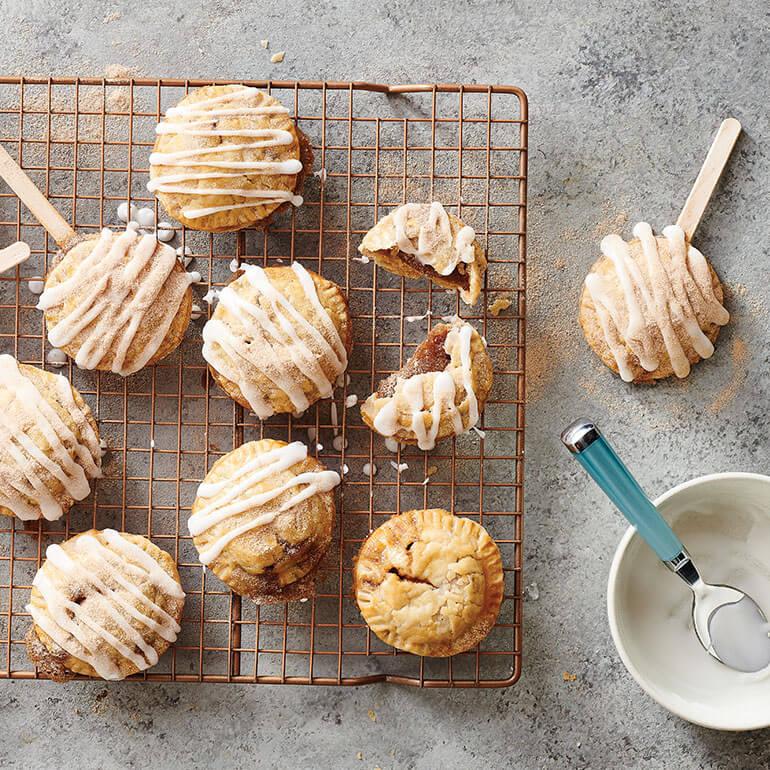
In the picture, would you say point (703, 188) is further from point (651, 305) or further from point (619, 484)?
point (619, 484)

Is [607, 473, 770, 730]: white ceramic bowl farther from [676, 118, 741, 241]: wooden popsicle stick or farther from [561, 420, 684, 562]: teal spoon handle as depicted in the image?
[676, 118, 741, 241]: wooden popsicle stick

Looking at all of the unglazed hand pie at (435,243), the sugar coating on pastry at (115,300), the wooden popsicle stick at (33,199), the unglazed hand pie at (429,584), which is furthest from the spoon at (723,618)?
the wooden popsicle stick at (33,199)

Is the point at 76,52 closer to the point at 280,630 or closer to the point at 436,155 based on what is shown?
the point at 436,155

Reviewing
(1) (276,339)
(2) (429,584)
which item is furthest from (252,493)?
(2) (429,584)

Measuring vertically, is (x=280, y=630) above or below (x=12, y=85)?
below

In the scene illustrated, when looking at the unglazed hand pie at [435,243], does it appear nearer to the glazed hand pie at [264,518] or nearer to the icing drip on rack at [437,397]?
the icing drip on rack at [437,397]

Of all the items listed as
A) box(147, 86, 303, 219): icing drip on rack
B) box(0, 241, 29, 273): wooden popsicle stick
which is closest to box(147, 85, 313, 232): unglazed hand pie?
box(147, 86, 303, 219): icing drip on rack

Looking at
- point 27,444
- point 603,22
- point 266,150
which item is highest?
point 603,22

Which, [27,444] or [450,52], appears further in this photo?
[450,52]

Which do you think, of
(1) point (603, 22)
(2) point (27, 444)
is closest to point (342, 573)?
(2) point (27, 444)
